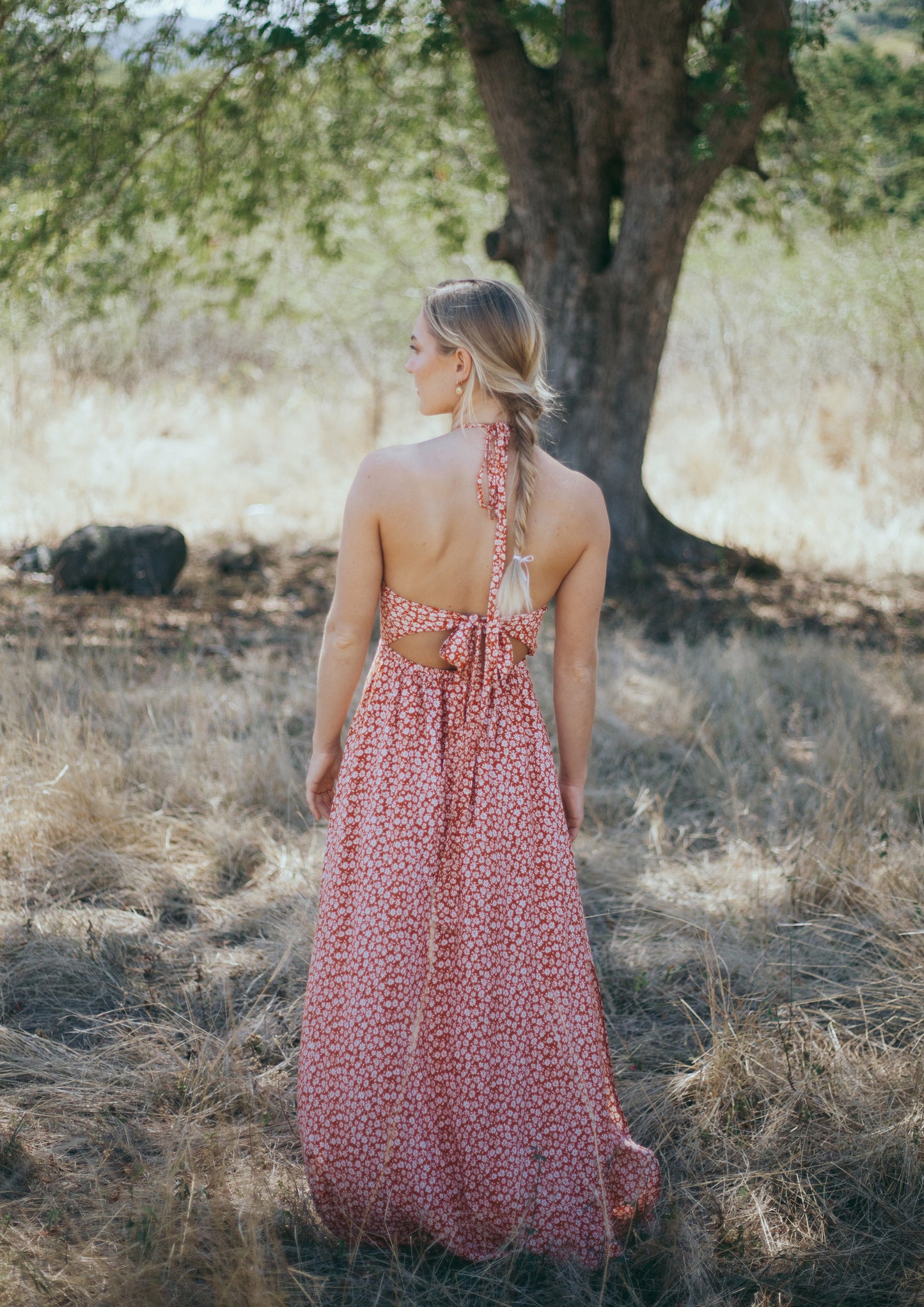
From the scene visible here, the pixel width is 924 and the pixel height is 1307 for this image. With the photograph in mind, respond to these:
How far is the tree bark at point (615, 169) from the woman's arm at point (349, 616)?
4366mm

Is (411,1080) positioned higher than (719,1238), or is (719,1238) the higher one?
(411,1080)

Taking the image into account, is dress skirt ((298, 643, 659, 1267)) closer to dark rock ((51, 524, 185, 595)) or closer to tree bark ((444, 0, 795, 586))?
tree bark ((444, 0, 795, 586))

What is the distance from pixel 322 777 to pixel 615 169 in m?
5.76

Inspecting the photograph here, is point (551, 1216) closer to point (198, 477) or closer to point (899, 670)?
point (899, 670)

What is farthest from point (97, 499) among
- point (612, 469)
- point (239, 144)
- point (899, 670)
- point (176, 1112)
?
point (176, 1112)

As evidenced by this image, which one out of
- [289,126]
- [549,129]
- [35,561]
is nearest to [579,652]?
[549,129]

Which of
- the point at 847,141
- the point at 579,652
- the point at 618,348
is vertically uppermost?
the point at 847,141

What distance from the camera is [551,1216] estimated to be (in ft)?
6.85

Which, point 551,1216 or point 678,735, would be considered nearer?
point 551,1216

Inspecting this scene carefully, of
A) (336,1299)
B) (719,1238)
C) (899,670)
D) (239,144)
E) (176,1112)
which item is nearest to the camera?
(336,1299)

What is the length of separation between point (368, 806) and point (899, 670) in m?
4.16

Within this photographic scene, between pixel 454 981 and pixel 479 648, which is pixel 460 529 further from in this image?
pixel 454 981

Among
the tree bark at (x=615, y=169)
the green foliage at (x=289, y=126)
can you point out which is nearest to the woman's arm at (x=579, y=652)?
the green foliage at (x=289, y=126)

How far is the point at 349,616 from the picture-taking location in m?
2.05
